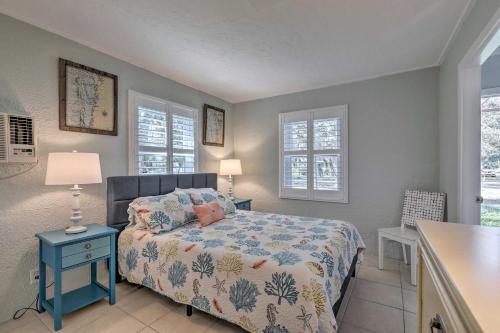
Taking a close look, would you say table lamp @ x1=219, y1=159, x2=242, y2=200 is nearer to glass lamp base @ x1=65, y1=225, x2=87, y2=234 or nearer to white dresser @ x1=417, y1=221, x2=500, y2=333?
glass lamp base @ x1=65, y1=225, x2=87, y2=234

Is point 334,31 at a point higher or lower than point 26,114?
higher

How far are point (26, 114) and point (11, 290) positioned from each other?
149 centimetres

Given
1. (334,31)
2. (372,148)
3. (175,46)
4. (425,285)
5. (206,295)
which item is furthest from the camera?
(372,148)

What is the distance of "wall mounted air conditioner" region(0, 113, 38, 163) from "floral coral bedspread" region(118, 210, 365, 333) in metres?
1.09

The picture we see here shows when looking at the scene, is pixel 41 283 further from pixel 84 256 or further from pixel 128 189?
pixel 128 189

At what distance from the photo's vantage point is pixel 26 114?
6.82ft

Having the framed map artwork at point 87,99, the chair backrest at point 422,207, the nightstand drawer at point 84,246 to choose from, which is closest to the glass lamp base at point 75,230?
the nightstand drawer at point 84,246

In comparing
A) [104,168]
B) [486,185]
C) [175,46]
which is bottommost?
[486,185]

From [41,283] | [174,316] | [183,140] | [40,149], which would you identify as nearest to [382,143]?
[183,140]

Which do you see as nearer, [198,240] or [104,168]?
[198,240]

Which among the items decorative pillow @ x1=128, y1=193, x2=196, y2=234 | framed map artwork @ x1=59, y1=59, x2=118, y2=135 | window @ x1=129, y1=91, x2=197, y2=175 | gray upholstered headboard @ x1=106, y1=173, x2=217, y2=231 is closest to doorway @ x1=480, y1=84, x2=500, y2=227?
decorative pillow @ x1=128, y1=193, x2=196, y2=234

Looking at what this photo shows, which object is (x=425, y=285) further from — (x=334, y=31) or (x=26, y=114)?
(x=26, y=114)

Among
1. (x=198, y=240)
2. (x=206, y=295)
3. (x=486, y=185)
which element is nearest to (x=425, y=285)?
(x=206, y=295)

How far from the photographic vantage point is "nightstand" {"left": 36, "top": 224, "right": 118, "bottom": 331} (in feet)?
6.13
